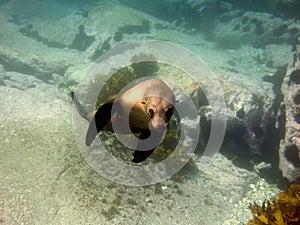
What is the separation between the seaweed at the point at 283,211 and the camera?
4.16 metres

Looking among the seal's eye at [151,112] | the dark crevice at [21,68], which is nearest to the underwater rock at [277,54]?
the dark crevice at [21,68]

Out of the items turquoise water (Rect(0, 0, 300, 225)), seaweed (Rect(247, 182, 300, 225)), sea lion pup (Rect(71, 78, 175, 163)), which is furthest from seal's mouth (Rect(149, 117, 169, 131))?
seaweed (Rect(247, 182, 300, 225))

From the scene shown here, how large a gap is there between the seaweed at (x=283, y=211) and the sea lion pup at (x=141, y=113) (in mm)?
2784

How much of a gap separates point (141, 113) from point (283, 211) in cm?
338

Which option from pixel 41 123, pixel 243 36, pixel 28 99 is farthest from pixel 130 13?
pixel 41 123

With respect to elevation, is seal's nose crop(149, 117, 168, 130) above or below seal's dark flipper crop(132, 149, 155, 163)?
above

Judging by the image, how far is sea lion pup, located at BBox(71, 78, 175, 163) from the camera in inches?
89.7

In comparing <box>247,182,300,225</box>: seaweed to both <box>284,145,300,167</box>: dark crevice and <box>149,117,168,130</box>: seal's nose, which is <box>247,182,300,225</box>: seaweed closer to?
<box>284,145,300,167</box>: dark crevice

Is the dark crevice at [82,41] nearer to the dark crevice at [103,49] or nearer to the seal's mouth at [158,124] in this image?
the dark crevice at [103,49]

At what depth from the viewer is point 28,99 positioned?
782 centimetres

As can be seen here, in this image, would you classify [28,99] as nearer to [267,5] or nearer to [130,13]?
[130,13]

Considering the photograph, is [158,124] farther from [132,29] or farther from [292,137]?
[132,29]

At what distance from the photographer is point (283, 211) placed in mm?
4367

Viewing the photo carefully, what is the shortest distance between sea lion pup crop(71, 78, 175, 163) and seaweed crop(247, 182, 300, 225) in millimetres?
2784
